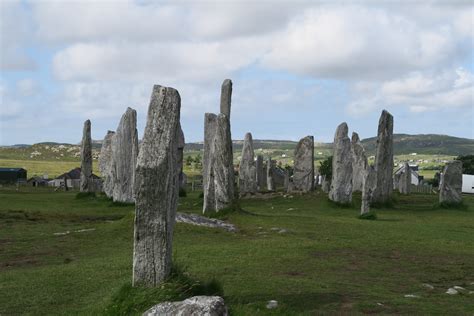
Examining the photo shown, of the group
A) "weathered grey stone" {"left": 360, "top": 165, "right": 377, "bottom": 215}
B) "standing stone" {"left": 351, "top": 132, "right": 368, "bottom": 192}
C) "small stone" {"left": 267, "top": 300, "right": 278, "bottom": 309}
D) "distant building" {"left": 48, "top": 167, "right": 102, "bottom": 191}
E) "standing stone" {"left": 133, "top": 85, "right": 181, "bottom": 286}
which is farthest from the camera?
"distant building" {"left": 48, "top": 167, "right": 102, "bottom": 191}

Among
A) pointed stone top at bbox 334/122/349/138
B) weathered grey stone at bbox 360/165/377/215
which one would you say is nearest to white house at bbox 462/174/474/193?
pointed stone top at bbox 334/122/349/138

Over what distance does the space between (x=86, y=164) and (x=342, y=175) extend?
1784cm

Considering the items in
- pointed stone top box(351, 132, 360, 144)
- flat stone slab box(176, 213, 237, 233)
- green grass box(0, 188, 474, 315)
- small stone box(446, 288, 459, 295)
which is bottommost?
small stone box(446, 288, 459, 295)

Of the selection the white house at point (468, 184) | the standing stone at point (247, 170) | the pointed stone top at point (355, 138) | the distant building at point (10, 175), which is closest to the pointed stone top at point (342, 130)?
the pointed stone top at point (355, 138)

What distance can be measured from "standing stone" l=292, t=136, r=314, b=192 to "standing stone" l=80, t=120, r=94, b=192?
14.3m

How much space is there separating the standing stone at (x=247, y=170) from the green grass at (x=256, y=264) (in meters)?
18.3

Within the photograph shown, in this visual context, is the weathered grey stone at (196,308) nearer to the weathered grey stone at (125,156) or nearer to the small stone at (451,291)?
the small stone at (451,291)

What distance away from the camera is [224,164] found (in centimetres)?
2830

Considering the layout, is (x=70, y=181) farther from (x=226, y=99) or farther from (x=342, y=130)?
(x=342, y=130)

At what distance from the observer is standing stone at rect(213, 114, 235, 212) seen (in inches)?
1112

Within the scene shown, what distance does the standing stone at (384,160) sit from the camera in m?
38.5

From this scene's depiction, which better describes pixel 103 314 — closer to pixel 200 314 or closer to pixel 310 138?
pixel 200 314

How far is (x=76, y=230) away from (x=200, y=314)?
15.5 meters

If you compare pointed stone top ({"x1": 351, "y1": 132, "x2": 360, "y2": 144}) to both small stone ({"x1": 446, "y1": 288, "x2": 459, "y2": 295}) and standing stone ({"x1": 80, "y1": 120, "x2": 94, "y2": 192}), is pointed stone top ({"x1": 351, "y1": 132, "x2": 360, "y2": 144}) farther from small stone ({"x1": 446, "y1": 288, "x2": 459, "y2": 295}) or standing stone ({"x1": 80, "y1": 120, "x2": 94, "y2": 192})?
small stone ({"x1": 446, "y1": 288, "x2": 459, "y2": 295})
